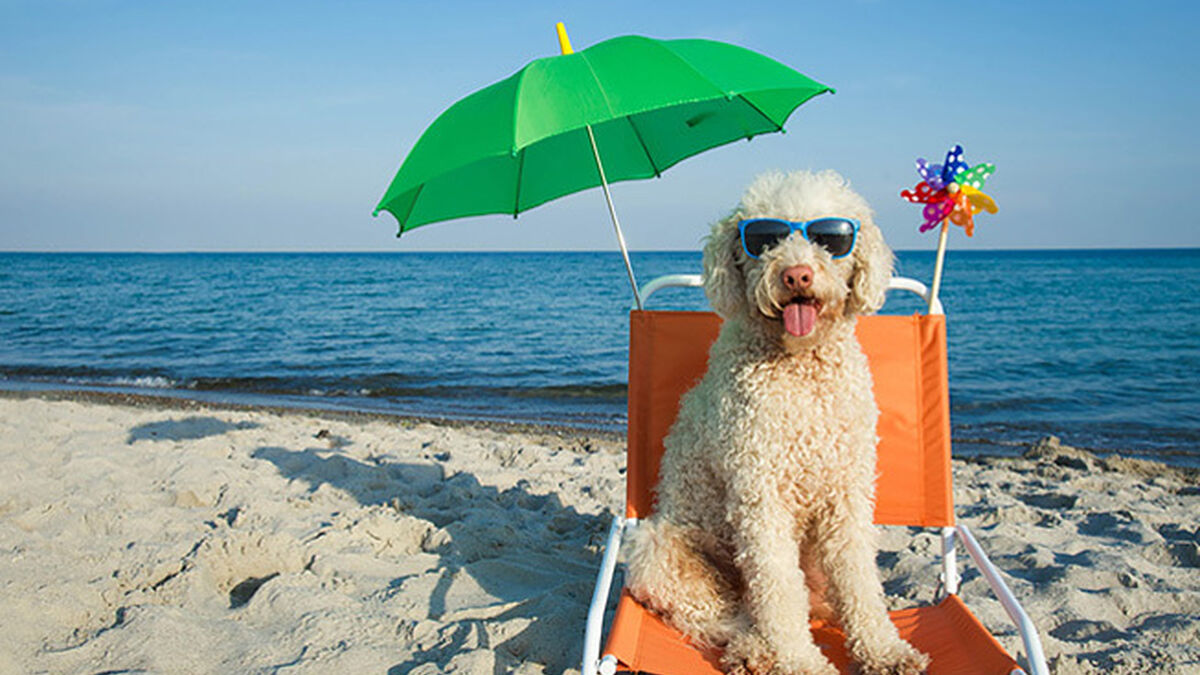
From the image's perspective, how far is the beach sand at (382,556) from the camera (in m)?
2.87

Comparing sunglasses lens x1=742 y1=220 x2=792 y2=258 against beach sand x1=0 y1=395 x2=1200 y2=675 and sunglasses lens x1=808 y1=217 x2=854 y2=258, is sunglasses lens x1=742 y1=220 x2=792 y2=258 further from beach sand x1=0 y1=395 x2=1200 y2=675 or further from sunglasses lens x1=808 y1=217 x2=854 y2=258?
beach sand x1=0 y1=395 x2=1200 y2=675

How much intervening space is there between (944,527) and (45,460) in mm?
5333

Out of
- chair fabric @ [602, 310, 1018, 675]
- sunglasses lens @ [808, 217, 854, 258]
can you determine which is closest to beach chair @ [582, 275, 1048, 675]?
chair fabric @ [602, 310, 1018, 675]

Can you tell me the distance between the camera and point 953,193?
9.98ft

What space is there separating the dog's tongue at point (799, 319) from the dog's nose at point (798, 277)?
66 millimetres

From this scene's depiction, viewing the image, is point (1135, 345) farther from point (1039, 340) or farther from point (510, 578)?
point (510, 578)

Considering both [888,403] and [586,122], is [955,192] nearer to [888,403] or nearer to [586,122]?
[888,403]

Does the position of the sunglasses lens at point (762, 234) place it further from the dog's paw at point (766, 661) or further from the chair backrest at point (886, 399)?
the dog's paw at point (766, 661)

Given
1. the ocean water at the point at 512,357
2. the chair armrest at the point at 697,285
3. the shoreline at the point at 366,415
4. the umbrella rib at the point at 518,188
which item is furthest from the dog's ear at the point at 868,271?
the shoreline at the point at 366,415

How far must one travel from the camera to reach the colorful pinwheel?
9.95 ft

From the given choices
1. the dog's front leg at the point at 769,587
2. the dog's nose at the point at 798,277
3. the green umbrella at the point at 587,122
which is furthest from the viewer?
the green umbrella at the point at 587,122

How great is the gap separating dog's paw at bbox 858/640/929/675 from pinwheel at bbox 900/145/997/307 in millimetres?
1382

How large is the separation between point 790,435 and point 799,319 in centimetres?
41

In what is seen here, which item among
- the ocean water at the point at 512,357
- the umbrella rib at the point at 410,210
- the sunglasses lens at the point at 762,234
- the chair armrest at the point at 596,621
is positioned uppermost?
the umbrella rib at the point at 410,210
